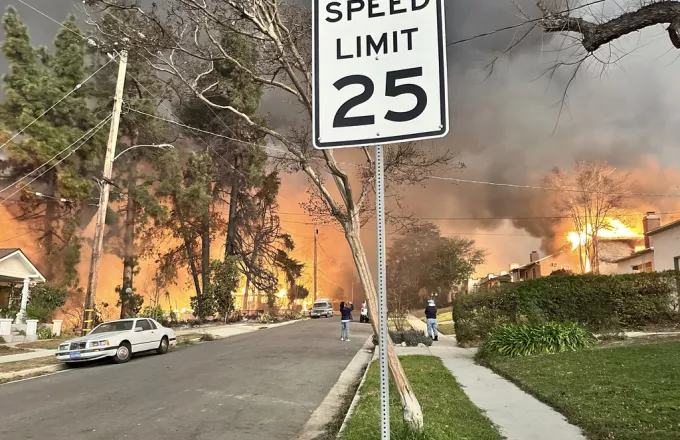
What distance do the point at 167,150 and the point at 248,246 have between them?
10.6 meters

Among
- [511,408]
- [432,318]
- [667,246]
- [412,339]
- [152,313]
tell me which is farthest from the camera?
[152,313]

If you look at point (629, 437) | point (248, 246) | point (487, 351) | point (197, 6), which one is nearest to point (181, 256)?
point (248, 246)

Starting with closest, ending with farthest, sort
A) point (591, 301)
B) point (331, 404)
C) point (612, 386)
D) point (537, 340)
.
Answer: point (612, 386), point (331, 404), point (537, 340), point (591, 301)

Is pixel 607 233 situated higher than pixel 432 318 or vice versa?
pixel 607 233

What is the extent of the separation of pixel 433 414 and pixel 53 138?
101 feet

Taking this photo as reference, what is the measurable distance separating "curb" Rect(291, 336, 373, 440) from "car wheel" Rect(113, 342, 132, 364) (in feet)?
24.2

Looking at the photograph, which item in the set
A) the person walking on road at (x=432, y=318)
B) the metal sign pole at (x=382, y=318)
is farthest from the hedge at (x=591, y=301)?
the metal sign pole at (x=382, y=318)

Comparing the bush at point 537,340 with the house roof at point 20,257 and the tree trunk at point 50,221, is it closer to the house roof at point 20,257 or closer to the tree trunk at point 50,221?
the house roof at point 20,257

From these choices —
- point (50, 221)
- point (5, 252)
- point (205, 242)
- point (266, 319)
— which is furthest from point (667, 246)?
point (50, 221)

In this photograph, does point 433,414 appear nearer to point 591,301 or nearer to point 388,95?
point 388,95

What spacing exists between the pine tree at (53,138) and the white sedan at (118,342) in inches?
664

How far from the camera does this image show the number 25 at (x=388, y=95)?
2607 millimetres

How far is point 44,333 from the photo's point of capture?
2373 cm

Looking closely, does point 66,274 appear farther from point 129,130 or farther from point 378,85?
point 378,85
